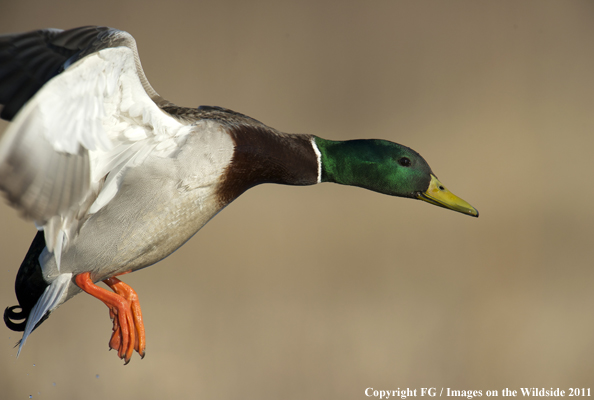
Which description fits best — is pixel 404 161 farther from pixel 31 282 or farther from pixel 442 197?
pixel 31 282

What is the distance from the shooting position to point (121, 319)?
3.78 feet

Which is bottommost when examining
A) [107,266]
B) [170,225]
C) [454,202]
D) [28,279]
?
[28,279]

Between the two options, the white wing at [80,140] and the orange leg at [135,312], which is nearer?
the white wing at [80,140]

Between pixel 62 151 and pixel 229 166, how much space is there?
13.8 inches

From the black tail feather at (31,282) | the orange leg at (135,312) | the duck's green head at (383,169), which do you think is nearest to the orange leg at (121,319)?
the orange leg at (135,312)

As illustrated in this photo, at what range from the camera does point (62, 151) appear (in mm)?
932

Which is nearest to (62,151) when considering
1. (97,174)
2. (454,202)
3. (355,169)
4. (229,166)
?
(97,174)

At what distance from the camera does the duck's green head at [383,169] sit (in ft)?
4.25

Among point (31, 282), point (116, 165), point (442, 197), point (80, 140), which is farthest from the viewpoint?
point (442, 197)

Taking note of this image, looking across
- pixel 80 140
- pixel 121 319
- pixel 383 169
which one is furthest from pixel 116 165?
pixel 383 169

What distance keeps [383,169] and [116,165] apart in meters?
0.63

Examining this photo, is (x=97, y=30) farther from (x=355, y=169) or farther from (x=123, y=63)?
(x=355, y=169)

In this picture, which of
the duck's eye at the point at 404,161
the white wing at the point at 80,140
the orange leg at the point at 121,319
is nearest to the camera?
the white wing at the point at 80,140

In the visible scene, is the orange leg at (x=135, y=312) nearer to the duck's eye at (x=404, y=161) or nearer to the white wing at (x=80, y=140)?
the white wing at (x=80, y=140)
